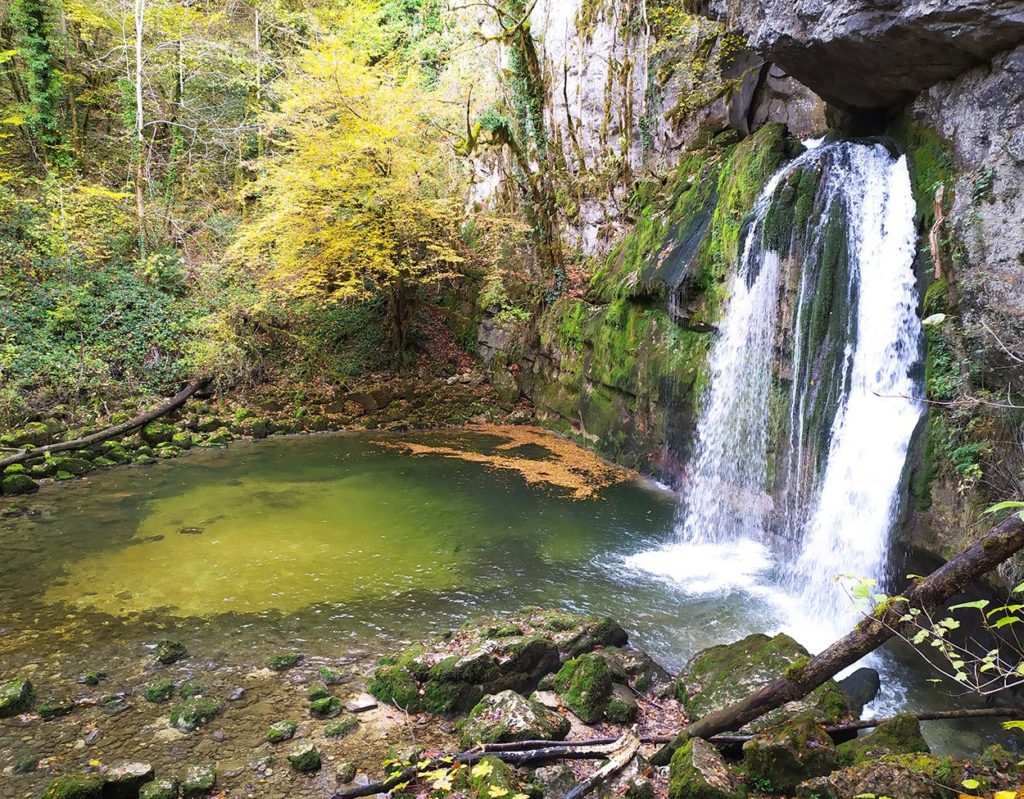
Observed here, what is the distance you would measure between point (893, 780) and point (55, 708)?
223 inches

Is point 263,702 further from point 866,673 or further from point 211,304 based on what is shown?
point 211,304

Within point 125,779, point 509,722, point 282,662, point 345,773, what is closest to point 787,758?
point 509,722

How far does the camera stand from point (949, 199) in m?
6.73

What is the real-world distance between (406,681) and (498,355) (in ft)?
42.6

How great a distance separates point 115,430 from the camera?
11969 millimetres

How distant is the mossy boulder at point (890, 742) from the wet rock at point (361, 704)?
135 inches

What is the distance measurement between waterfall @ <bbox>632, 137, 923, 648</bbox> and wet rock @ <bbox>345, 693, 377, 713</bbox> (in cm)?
422

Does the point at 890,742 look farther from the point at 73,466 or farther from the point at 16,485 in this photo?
the point at 73,466

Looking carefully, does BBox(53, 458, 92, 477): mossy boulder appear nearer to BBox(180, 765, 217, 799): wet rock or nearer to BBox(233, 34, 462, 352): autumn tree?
BBox(233, 34, 462, 352): autumn tree

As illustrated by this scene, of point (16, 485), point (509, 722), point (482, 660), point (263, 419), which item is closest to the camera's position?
point (509, 722)

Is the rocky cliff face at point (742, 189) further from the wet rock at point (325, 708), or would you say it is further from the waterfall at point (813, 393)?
the wet rock at point (325, 708)

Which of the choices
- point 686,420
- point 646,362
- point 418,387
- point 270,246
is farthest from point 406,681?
point 270,246

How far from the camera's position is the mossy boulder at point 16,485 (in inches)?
371

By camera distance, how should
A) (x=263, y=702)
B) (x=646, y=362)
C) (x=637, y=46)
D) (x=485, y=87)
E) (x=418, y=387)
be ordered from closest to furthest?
1. (x=263, y=702)
2. (x=646, y=362)
3. (x=637, y=46)
4. (x=418, y=387)
5. (x=485, y=87)
